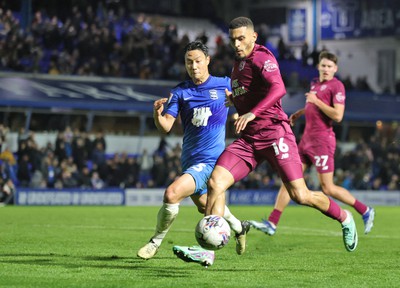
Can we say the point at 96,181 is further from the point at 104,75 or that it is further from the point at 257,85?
the point at 257,85

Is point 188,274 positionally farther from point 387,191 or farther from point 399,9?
point 399,9

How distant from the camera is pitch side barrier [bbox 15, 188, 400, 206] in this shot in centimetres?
2805

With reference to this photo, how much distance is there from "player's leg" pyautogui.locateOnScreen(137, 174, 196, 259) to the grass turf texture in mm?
143

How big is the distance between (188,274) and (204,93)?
2.55 m

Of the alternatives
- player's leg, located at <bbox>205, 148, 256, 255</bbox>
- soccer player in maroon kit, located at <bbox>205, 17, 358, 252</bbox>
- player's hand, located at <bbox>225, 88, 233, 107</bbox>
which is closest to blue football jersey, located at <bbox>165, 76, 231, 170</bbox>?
player's hand, located at <bbox>225, 88, 233, 107</bbox>

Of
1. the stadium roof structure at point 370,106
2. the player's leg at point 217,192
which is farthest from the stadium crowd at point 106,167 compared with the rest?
the player's leg at point 217,192

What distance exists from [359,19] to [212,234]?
40.2 m

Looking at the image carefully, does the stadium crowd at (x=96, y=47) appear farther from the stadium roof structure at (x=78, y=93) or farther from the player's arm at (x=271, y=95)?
the player's arm at (x=271, y=95)

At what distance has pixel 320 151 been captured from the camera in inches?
602

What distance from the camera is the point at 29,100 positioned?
3122cm

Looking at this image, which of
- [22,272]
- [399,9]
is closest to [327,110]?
[22,272]

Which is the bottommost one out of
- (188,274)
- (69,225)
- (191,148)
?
(69,225)

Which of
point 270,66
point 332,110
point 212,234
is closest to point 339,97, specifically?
point 332,110

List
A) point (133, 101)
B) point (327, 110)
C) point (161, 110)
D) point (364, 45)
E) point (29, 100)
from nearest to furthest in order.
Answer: point (161, 110)
point (327, 110)
point (29, 100)
point (133, 101)
point (364, 45)
